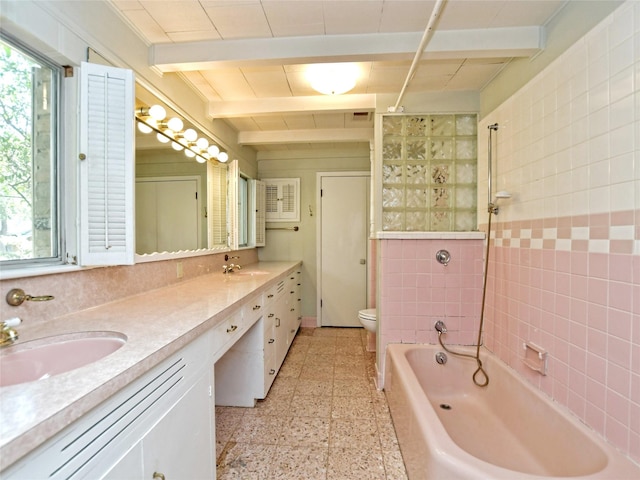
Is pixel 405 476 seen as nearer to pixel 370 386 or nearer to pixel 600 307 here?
pixel 370 386

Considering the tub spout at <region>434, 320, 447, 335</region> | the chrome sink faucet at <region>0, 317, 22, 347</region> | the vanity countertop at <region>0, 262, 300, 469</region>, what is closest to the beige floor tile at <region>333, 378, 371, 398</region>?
the tub spout at <region>434, 320, 447, 335</region>

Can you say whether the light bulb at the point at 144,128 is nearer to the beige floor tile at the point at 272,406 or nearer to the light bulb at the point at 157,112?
the light bulb at the point at 157,112

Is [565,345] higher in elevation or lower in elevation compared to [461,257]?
lower

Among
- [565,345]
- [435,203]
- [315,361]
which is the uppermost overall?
[435,203]

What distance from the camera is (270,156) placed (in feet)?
12.9

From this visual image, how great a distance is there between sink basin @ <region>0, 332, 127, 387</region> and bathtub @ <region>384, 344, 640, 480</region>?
124cm

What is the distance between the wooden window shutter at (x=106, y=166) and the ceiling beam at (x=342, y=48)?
0.54 m

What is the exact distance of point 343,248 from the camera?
12.7 ft

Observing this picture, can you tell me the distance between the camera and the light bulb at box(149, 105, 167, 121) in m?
1.76

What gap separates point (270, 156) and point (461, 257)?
9.05 ft

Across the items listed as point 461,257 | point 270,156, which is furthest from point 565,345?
point 270,156

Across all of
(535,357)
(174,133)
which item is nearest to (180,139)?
(174,133)

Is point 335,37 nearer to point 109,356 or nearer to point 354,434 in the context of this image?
point 109,356

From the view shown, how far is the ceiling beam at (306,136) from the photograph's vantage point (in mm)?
3225
